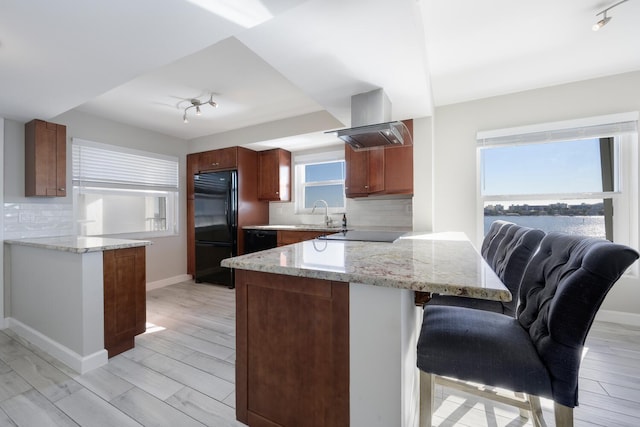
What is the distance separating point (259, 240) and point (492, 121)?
132 inches

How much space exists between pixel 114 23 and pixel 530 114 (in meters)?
3.73

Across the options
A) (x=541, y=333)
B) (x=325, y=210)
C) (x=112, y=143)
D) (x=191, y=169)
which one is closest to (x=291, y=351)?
(x=541, y=333)

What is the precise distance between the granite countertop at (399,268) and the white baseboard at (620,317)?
253 centimetres

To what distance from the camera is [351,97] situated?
2311mm

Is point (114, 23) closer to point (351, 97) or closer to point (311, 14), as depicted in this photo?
point (311, 14)

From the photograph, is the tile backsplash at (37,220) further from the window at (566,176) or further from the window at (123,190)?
the window at (566,176)

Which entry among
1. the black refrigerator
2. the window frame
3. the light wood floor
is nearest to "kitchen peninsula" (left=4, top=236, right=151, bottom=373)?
the light wood floor

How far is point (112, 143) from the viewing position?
3666mm

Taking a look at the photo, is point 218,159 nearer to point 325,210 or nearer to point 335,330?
point 325,210

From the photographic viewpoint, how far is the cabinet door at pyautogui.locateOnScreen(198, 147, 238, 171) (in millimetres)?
4056

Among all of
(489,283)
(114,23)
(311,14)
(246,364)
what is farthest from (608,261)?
(114,23)

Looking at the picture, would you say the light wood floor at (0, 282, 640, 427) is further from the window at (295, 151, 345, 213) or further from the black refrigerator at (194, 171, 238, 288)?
the window at (295, 151, 345, 213)

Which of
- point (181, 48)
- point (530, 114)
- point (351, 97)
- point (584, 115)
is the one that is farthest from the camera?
point (530, 114)

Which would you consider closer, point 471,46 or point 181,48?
point 181,48
